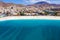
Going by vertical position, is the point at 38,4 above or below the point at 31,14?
above

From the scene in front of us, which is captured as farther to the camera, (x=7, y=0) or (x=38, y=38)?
(x=7, y=0)

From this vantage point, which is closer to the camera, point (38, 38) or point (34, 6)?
point (38, 38)

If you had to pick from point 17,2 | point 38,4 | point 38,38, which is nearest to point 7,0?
point 17,2

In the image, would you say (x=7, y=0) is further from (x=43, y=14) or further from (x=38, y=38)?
(x=38, y=38)

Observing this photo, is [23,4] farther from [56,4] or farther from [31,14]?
[56,4]

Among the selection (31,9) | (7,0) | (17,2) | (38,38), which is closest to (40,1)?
(31,9)

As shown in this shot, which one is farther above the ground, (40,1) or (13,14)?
(40,1)

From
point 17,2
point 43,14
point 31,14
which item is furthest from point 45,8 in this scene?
point 17,2
